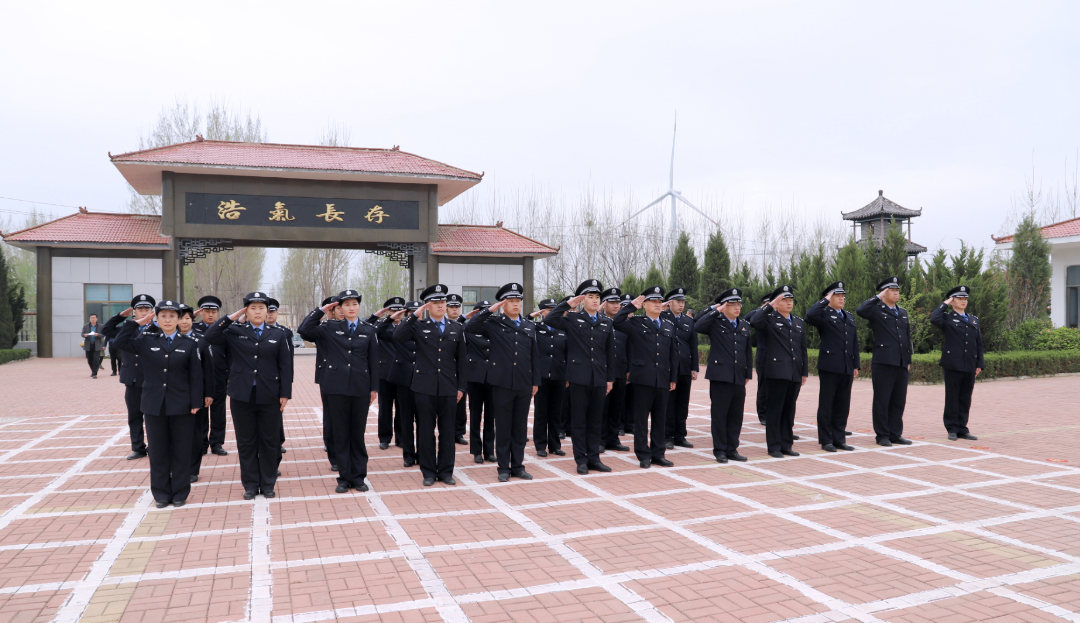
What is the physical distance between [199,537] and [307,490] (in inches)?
52.4

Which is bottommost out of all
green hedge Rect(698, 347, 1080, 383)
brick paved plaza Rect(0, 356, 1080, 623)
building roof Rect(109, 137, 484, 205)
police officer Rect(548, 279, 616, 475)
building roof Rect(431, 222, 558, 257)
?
brick paved plaza Rect(0, 356, 1080, 623)

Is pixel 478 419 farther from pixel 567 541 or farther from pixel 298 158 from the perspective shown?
pixel 298 158

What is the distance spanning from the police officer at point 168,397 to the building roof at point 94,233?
18532 millimetres

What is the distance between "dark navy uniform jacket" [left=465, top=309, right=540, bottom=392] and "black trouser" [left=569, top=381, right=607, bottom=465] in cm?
46

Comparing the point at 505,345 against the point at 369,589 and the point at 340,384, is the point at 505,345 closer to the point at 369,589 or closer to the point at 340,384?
the point at 340,384

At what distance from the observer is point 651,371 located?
6664 millimetres

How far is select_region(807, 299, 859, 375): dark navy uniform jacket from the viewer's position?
758cm

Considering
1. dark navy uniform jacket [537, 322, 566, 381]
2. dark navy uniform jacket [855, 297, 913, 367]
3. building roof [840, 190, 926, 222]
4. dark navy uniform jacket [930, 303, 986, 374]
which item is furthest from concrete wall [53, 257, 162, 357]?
building roof [840, 190, 926, 222]

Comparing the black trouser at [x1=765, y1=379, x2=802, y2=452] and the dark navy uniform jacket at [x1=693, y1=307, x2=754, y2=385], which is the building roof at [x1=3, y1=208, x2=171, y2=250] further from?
the black trouser at [x1=765, y1=379, x2=802, y2=452]

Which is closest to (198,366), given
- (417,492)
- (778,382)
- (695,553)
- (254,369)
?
(254,369)

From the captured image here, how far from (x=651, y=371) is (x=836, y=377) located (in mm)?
2349

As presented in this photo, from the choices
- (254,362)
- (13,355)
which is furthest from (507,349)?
(13,355)

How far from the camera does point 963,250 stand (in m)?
15.8

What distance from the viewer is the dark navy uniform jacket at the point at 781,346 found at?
7164 mm
